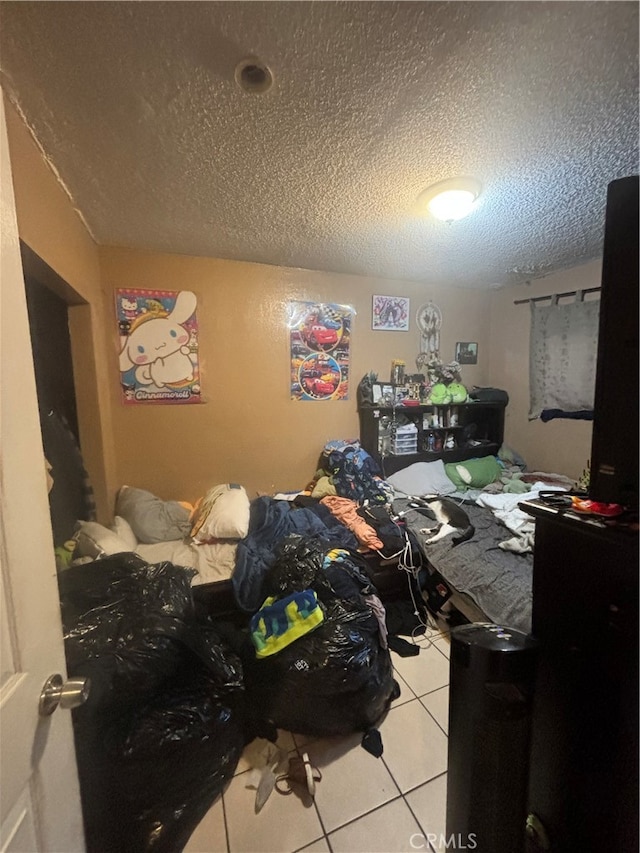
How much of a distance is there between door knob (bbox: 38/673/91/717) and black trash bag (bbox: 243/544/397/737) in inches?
32.7

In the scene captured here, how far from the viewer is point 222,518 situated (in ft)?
6.35

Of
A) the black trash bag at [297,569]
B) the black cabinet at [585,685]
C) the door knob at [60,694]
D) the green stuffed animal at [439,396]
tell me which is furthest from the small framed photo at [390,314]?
the door knob at [60,694]

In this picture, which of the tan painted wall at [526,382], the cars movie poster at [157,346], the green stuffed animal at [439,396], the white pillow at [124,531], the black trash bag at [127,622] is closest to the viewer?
the black trash bag at [127,622]

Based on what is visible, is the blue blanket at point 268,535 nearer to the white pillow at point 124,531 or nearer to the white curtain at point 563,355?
the white pillow at point 124,531

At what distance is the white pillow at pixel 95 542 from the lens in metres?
1.51

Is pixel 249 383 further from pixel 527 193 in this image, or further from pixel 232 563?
pixel 527 193

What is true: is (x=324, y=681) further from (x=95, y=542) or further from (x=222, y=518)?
(x=95, y=542)

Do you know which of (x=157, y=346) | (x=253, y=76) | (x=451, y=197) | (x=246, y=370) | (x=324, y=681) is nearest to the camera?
(x=253, y=76)

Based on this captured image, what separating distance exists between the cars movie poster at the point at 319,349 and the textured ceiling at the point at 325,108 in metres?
0.80

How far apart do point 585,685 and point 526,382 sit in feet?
9.06

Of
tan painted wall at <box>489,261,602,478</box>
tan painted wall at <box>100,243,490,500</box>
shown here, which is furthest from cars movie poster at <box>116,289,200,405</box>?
tan painted wall at <box>489,261,602,478</box>

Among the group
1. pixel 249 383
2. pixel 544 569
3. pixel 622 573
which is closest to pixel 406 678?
pixel 544 569

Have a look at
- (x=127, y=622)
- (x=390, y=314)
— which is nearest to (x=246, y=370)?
(x=390, y=314)

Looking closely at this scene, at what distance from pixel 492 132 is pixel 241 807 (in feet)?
8.53
